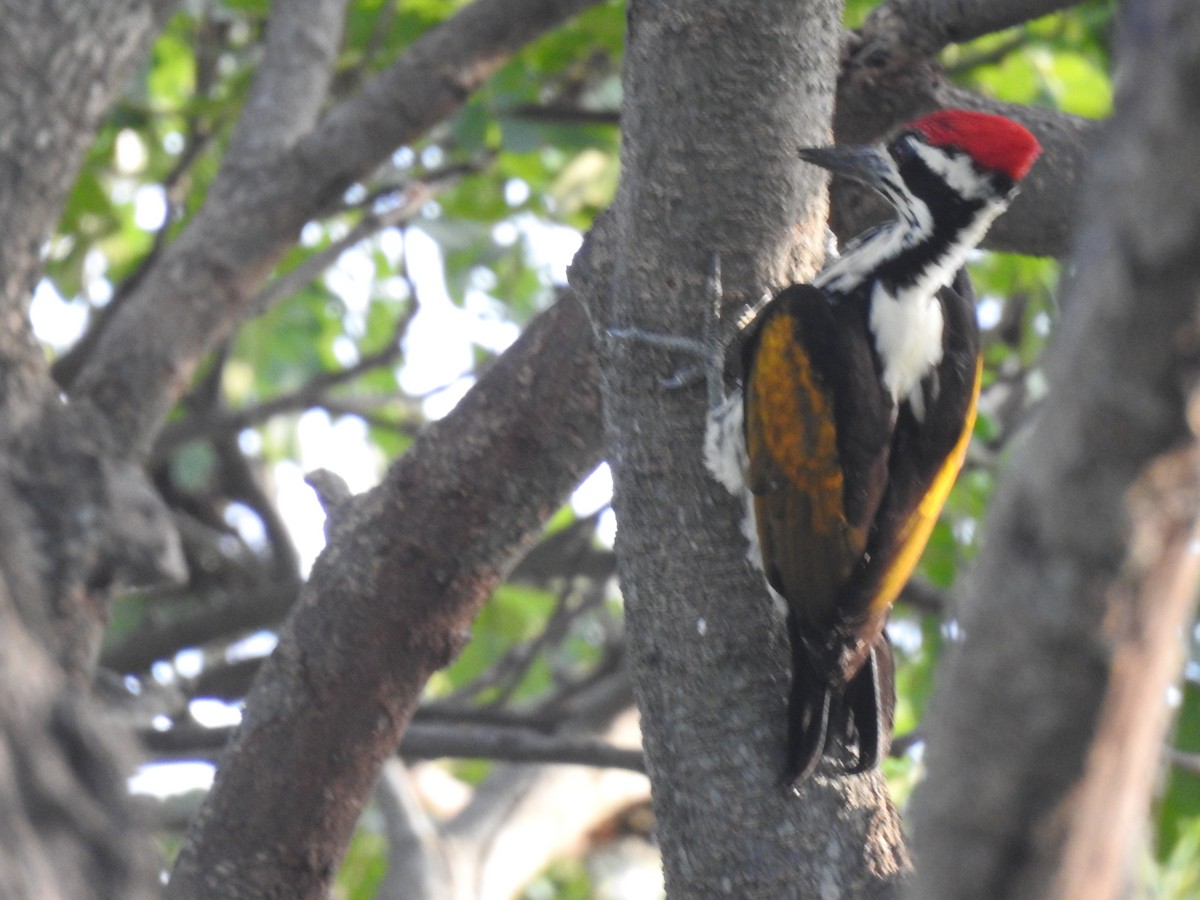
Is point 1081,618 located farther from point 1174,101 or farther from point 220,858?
point 220,858

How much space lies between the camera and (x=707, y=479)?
194cm

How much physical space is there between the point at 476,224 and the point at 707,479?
289 centimetres

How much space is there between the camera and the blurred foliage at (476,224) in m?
3.95

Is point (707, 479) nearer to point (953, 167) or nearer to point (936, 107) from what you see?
point (953, 167)

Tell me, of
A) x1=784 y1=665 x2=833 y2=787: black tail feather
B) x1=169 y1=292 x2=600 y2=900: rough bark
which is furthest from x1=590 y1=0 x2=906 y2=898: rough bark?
x1=169 y1=292 x2=600 y2=900: rough bark

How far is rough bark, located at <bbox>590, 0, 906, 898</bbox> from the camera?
1.82 metres

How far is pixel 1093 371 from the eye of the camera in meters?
0.86

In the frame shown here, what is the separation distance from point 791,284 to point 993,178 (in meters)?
0.61

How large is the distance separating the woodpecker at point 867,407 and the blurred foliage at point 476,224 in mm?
Result: 1189

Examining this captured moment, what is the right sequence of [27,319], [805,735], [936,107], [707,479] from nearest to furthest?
[805,735]
[707,479]
[936,107]
[27,319]

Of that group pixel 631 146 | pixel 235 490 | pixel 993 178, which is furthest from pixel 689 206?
pixel 235 490

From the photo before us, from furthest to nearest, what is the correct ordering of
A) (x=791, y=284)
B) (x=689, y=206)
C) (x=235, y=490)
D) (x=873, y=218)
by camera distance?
(x=235, y=490)
(x=873, y=218)
(x=791, y=284)
(x=689, y=206)

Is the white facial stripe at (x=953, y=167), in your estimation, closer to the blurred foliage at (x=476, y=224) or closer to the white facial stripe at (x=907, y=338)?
the white facial stripe at (x=907, y=338)

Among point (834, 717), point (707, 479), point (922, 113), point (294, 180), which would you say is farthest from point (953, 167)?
point (294, 180)
